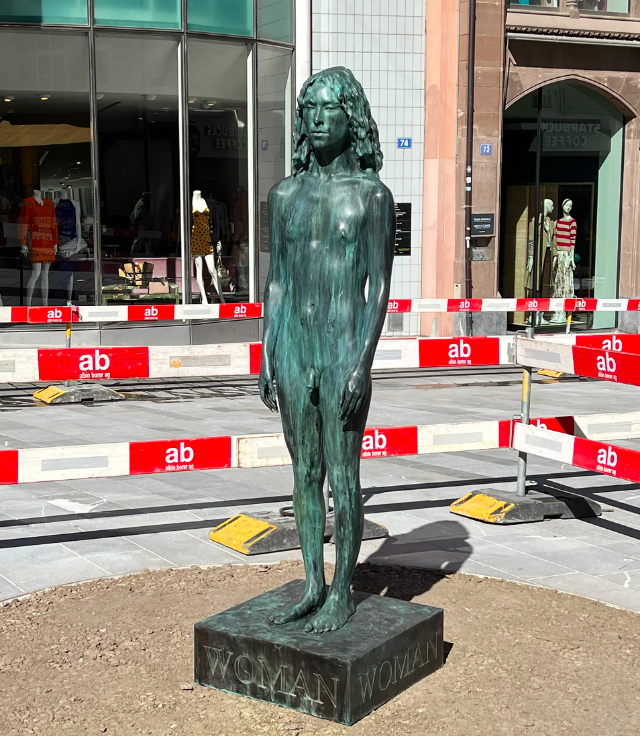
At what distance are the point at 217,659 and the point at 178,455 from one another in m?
2.27

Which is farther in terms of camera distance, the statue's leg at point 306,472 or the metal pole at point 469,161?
the metal pole at point 469,161

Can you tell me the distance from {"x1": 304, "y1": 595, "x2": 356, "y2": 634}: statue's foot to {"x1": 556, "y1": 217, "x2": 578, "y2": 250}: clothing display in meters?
16.9

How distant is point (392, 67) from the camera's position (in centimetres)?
1838

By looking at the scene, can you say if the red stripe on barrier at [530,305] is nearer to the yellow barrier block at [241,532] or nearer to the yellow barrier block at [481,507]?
the yellow barrier block at [481,507]

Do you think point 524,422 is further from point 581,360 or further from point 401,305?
point 401,305

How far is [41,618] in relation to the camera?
18.8ft

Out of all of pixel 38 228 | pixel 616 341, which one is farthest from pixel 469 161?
pixel 616 341

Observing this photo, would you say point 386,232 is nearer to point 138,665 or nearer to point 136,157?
point 138,665

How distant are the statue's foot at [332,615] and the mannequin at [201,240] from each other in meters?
12.9

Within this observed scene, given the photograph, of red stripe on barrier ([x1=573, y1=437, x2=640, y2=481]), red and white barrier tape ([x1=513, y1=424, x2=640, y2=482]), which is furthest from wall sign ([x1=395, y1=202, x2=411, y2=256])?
red stripe on barrier ([x1=573, y1=437, x2=640, y2=481])

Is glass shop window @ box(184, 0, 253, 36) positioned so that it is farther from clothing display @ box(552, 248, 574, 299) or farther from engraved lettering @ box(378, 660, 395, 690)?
engraved lettering @ box(378, 660, 395, 690)

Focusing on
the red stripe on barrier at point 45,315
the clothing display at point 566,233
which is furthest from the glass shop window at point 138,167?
the clothing display at point 566,233

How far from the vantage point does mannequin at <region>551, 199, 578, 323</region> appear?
826 inches

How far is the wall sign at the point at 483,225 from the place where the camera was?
1875 centimetres
